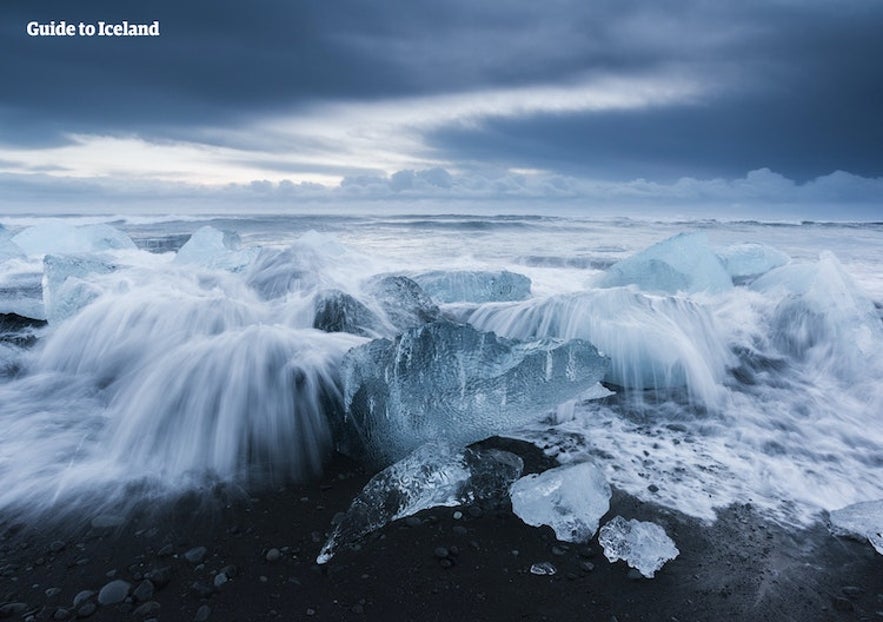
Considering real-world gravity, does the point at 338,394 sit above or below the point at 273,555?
above

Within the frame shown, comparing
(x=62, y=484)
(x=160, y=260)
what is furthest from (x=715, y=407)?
(x=160, y=260)

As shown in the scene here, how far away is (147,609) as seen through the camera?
2117mm

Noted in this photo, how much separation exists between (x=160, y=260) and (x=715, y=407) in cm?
1365

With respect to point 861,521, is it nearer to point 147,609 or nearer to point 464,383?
point 464,383

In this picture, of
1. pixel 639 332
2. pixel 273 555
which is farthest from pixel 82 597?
pixel 639 332

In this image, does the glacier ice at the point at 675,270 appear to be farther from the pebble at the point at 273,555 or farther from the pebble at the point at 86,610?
the pebble at the point at 86,610

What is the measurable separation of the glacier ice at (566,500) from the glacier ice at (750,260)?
30.3 feet

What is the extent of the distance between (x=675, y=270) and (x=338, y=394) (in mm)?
6670

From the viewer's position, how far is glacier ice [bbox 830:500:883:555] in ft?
8.81

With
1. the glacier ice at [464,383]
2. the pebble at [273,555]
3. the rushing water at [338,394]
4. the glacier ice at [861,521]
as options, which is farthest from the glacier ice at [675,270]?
the pebble at [273,555]

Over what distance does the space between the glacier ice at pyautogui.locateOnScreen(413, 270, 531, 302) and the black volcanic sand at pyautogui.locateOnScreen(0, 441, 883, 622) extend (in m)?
4.84

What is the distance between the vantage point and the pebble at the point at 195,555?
2.42 metres

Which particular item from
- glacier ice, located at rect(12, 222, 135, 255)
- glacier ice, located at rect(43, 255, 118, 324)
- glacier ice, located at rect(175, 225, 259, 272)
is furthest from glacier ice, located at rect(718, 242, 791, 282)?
glacier ice, located at rect(12, 222, 135, 255)

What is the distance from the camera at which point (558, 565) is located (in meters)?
2.44
